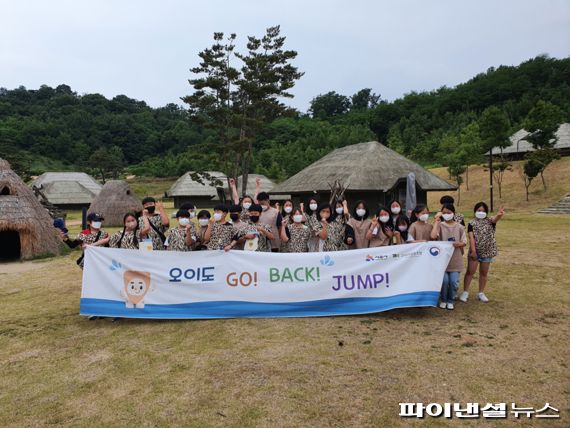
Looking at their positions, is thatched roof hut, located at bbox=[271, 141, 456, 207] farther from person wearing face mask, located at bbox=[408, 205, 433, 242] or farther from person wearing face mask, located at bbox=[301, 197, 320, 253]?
person wearing face mask, located at bbox=[408, 205, 433, 242]

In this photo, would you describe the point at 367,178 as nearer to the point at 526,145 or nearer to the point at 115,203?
the point at 115,203

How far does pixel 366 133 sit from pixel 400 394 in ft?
191

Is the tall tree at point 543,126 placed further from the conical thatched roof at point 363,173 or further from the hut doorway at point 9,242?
the hut doorway at point 9,242

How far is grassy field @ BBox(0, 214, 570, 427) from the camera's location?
325cm

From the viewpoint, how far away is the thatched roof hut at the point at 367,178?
21.8 meters

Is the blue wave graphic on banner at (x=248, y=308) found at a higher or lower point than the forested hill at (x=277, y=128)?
lower

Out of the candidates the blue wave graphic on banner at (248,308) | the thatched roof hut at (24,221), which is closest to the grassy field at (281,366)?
the blue wave graphic on banner at (248,308)

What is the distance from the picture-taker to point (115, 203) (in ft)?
77.3

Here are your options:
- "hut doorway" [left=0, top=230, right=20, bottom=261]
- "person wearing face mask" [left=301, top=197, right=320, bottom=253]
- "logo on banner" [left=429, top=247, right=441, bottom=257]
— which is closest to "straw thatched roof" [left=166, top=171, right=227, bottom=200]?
"hut doorway" [left=0, top=230, right=20, bottom=261]

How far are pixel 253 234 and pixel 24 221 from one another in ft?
30.0

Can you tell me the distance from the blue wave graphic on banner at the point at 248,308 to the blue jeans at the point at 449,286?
48cm

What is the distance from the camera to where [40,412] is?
330cm

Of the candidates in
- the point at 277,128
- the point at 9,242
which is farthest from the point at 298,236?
the point at 277,128

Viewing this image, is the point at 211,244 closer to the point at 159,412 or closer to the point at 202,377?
the point at 202,377
